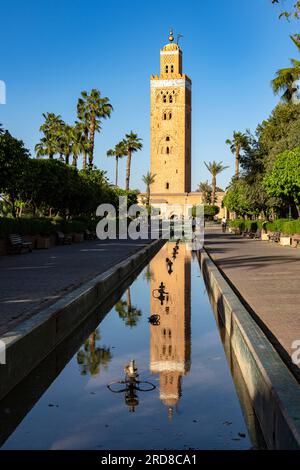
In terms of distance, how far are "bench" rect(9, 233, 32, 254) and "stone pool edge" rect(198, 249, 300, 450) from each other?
14.8 metres

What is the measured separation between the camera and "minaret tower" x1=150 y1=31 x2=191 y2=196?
363ft

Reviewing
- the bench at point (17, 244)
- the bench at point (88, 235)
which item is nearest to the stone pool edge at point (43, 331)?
the bench at point (17, 244)

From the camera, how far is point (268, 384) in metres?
4.94

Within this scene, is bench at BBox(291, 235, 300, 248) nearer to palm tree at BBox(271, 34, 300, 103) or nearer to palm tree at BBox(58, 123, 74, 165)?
palm tree at BBox(271, 34, 300, 103)

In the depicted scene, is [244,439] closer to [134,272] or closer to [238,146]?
[134,272]

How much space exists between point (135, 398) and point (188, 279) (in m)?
10.8

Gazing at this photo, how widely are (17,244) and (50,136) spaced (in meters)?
32.7

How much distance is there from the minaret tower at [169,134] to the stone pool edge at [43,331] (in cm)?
9943

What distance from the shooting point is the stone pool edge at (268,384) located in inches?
163

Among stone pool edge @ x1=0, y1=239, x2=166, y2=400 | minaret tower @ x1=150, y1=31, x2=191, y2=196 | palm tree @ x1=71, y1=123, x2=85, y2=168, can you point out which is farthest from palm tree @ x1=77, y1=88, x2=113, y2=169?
minaret tower @ x1=150, y1=31, x2=191, y2=196

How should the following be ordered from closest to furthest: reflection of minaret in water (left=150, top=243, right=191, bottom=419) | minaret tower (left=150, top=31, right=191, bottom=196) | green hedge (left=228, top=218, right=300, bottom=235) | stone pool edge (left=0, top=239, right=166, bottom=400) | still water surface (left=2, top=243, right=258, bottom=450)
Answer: still water surface (left=2, top=243, right=258, bottom=450), stone pool edge (left=0, top=239, right=166, bottom=400), reflection of minaret in water (left=150, top=243, right=191, bottom=419), green hedge (left=228, top=218, right=300, bottom=235), minaret tower (left=150, top=31, right=191, bottom=196)

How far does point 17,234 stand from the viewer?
22.8 m
